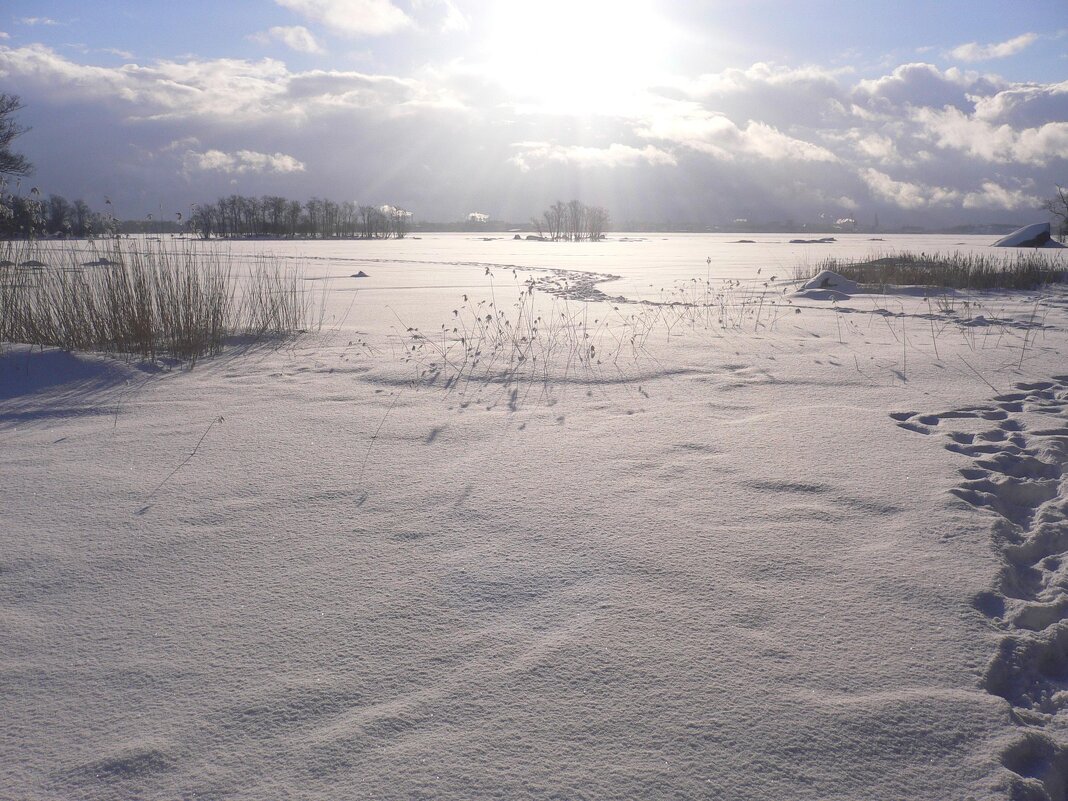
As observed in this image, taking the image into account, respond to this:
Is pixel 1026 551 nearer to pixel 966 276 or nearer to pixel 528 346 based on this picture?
pixel 528 346

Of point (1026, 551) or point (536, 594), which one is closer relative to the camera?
point (536, 594)

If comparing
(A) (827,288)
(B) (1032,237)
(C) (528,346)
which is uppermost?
(B) (1032,237)

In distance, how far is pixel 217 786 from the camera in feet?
3.76

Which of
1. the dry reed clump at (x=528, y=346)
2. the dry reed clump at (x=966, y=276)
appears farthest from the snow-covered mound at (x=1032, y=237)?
the dry reed clump at (x=528, y=346)

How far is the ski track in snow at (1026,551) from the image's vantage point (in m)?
1.28

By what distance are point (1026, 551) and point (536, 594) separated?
1545mm

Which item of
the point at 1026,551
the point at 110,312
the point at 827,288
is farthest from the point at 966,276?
the point at 110,312

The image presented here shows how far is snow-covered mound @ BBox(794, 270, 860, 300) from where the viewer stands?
9562mm

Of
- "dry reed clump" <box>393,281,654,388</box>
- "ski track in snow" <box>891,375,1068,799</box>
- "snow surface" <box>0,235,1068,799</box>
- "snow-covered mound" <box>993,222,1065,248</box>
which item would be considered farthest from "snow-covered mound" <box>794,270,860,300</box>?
"snow-covered mound" <box>993,222,1065,248</box>

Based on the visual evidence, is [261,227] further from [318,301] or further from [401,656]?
[401,656]

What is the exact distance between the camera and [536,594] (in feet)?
5.75

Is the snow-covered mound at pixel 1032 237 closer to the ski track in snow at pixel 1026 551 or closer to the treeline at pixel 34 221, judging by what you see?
the ski track in snow at pixel 1026 551

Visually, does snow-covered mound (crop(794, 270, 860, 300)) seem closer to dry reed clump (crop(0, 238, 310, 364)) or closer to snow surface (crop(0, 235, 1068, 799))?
snow surface (crop(0, 235, 1068, 799))

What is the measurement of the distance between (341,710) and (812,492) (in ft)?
6.04
